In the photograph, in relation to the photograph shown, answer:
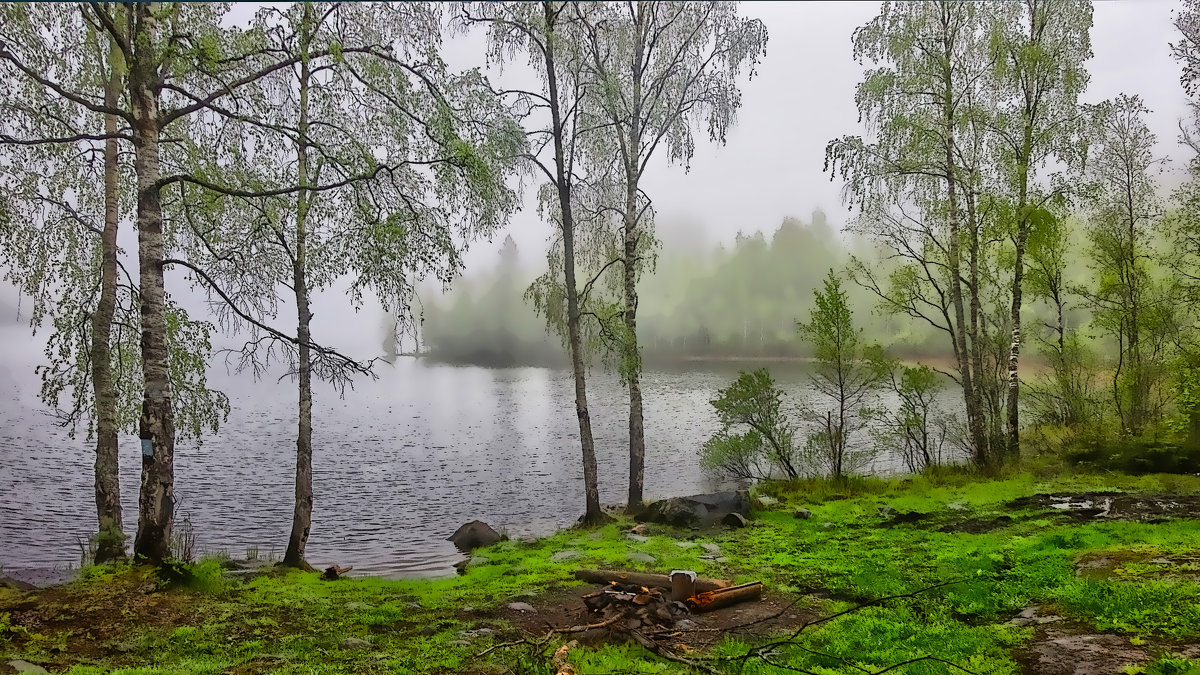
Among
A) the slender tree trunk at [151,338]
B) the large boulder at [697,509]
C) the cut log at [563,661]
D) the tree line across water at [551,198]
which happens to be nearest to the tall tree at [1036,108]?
the tree line across water at [551,198]

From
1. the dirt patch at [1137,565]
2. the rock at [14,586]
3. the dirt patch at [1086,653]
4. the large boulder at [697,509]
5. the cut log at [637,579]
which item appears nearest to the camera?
the dirt patch at [1086,653]

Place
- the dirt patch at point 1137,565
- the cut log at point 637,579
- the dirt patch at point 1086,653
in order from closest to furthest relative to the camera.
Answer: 1. the dirt patch at point 1086,653
2. the dirt patch at point 1137,565
3. the cut log at point 637,579

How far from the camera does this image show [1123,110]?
2144 cm

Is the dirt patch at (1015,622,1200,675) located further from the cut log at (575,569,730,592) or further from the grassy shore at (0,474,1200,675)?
the cut log at (575,569,730,592)

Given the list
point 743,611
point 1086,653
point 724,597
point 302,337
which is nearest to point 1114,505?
point 1086,653

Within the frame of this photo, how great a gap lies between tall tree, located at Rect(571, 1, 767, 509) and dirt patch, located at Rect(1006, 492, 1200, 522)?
949cm

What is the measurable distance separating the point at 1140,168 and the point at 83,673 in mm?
32430

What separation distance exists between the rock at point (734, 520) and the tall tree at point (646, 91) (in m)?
2.95

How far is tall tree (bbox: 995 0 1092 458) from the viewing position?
18.0m

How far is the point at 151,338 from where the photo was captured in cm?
827

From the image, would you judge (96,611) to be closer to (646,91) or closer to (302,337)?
(302,337)

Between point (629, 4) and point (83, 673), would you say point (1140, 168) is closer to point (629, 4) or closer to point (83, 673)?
point (629, 4)

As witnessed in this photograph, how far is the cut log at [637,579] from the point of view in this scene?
8.19 metres

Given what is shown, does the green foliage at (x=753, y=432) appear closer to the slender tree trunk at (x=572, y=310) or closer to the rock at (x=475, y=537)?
the slender tree trunk at (x=572, y=310)
